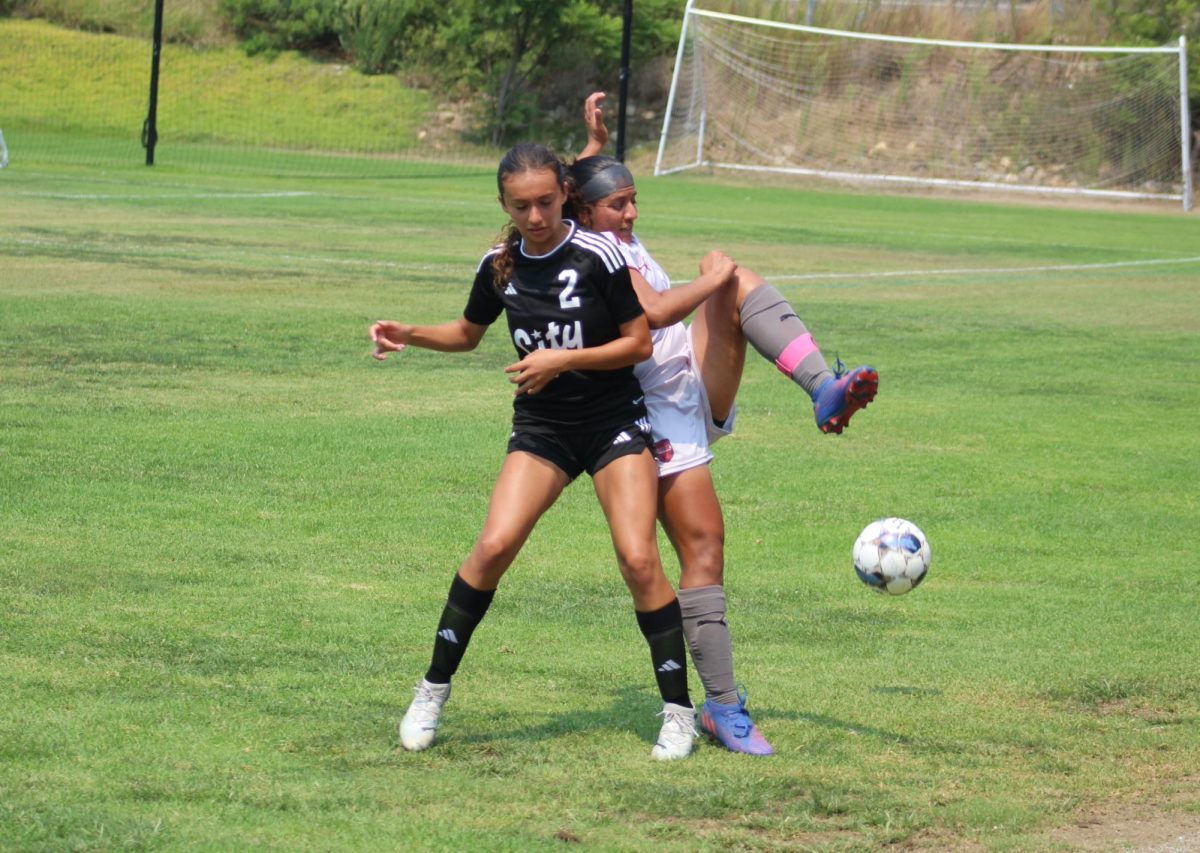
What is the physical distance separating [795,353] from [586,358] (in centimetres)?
96

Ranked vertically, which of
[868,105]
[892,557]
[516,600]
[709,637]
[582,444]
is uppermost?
[582,444]

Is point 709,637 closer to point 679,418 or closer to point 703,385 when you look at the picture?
point 679,418

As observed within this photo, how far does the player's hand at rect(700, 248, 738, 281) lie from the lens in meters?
5.68

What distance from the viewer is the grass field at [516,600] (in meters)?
4.82

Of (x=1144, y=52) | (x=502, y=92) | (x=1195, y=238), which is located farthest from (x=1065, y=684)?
(x=502, y=92)

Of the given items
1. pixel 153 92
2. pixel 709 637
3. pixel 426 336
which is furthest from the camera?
pixel 153 92

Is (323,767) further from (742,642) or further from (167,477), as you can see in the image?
(167,477)

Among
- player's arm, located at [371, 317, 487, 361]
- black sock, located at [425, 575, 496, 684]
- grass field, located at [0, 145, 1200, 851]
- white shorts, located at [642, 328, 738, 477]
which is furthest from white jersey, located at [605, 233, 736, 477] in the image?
grass field, located at [0, 145, 1200, 851]

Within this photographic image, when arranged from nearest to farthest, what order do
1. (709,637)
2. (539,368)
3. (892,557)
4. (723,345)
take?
(539,368), (709,637), (723,345), (892,557)

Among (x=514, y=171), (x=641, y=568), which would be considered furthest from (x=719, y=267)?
(x=641, y=568)

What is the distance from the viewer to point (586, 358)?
5273 millimetres

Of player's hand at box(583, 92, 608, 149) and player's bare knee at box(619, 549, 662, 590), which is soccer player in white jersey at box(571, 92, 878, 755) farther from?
player's hand at box(583, 92, 608, 149)

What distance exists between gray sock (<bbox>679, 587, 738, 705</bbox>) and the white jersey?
413 mm

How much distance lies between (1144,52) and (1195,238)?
40.4 ft
